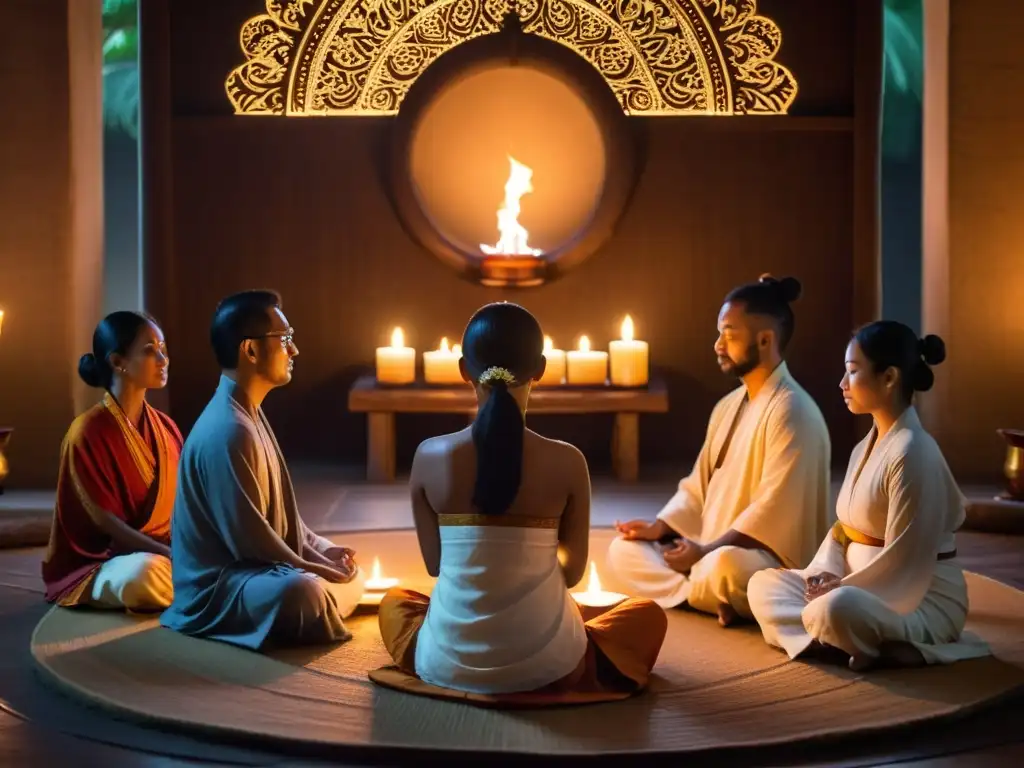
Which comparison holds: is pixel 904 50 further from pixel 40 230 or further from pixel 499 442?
pixel 499 442

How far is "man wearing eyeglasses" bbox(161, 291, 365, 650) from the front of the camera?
382 cm

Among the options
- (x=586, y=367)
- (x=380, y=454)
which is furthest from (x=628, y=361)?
(x=380, y=454)

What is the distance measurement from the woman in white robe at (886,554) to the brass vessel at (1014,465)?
2.06 m

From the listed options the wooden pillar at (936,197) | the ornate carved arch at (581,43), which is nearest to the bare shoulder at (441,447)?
the wooden pillar at (936,197)

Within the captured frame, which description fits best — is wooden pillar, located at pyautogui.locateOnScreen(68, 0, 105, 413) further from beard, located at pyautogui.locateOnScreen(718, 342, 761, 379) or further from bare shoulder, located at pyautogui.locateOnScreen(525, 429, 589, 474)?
bare shoulder, located at pyautogui.locateOnScreen(525, 429, 589, 474)

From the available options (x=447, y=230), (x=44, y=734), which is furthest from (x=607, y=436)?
(x=44, y=734)

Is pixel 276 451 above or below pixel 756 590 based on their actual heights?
above

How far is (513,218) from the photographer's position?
22.9ft

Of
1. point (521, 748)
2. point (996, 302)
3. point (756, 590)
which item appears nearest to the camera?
point (521, 748)

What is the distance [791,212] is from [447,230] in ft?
5.43

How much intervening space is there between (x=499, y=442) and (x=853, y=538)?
3.74 ft

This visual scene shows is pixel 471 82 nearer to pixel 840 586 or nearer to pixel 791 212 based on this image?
pixel 791 212

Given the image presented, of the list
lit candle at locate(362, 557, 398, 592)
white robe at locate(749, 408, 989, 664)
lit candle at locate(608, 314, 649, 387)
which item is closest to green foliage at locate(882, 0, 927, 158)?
lit candle at locate(608, 314, 649, 387)

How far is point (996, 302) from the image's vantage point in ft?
20.6
